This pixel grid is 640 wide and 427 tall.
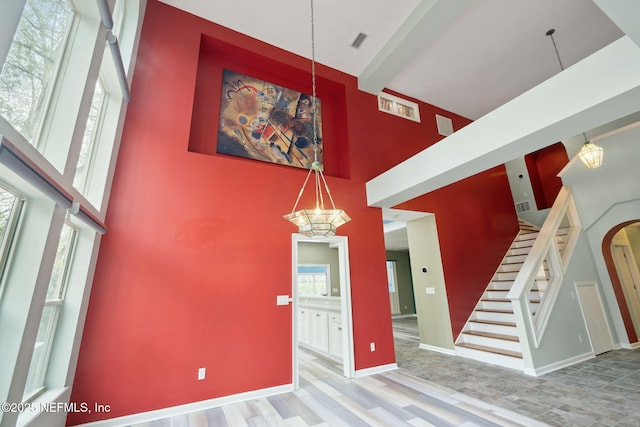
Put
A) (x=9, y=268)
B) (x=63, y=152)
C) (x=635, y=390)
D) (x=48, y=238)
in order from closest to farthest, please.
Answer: (x=9, y=268) < (x=48, y=238) < (x=63, y=152) < (x=635, y=390)

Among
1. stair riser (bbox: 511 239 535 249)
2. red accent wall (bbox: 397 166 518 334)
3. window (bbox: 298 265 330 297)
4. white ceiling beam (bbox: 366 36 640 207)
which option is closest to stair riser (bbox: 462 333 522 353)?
red accent wall (bbox: 397 166 518 334)

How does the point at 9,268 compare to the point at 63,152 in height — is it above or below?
below

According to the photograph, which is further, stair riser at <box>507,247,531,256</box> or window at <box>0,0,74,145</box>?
stair riser at <box>507,247,531,256</box>

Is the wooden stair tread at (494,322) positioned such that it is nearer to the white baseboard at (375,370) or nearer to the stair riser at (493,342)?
the stair riser at (493,342)

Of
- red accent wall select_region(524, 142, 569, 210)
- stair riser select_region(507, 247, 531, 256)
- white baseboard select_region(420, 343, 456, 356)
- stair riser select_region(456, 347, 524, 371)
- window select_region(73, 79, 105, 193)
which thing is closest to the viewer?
window select_region(73, 79, 105, 193)

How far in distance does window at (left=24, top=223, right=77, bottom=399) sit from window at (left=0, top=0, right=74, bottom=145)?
1.13 m

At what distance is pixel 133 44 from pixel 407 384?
6005 mm

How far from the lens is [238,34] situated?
4699 mm

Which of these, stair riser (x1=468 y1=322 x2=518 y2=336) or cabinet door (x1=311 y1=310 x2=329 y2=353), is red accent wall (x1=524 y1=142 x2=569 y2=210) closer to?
stair riser (x1=468 y1=322 x2=518 y2=336)

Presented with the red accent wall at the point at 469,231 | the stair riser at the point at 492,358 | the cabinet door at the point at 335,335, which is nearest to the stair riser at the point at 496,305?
the red accent wall at the point at 469,231

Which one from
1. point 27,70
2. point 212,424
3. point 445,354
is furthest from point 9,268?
point 445,354

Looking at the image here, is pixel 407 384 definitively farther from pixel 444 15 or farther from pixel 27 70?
pixel 444 15

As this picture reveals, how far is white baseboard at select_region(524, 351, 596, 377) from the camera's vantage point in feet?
13.0

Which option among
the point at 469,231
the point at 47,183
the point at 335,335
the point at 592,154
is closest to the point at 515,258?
the point at 469,231
